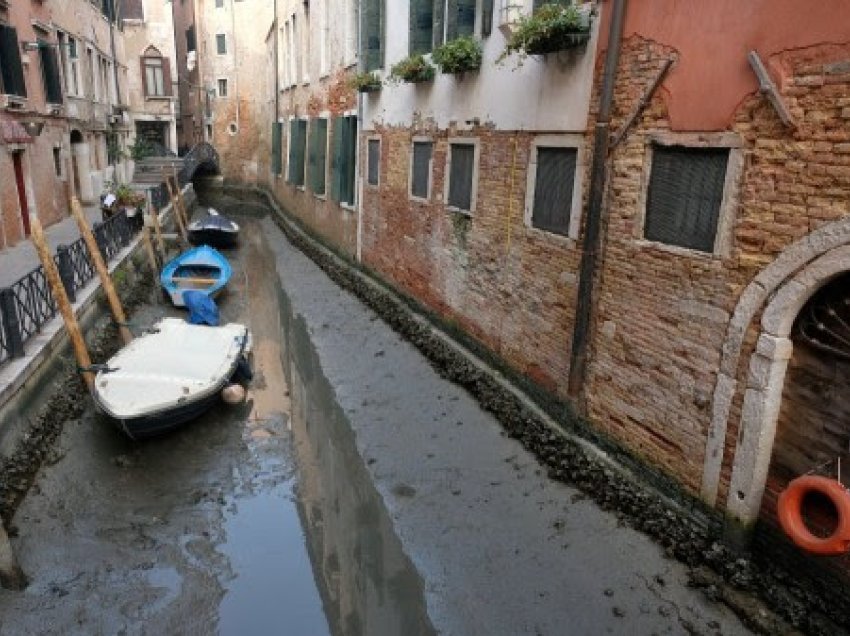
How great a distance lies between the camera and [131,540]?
18.0 feet

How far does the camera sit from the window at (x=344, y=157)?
13211 millimetres

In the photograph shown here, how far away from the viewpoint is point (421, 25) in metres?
9.25

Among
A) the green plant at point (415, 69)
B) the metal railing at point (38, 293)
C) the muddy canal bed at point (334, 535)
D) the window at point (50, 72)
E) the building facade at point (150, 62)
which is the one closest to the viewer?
the muddy canal bed at point (334, 535)

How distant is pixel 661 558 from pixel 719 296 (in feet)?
6.47

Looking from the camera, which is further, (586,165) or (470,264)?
(470,264)

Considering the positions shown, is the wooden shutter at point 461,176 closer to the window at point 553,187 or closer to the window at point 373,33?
the window at point 553,187

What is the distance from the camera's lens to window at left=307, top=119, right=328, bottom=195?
51.7ft

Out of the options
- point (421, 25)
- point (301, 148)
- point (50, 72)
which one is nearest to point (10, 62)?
point (50, 72)

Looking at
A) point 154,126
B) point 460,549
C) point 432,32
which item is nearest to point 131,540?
point 460,549

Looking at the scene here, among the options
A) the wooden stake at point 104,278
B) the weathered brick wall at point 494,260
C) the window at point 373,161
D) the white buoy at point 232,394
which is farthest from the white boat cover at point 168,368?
the window at point 373,161

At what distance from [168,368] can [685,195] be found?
5.80m

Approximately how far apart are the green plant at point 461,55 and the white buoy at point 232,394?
15.2ft

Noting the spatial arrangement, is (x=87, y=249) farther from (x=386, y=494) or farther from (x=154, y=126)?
(x=154, y=126)

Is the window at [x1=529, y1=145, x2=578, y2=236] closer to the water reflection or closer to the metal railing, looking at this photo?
the water reflection
